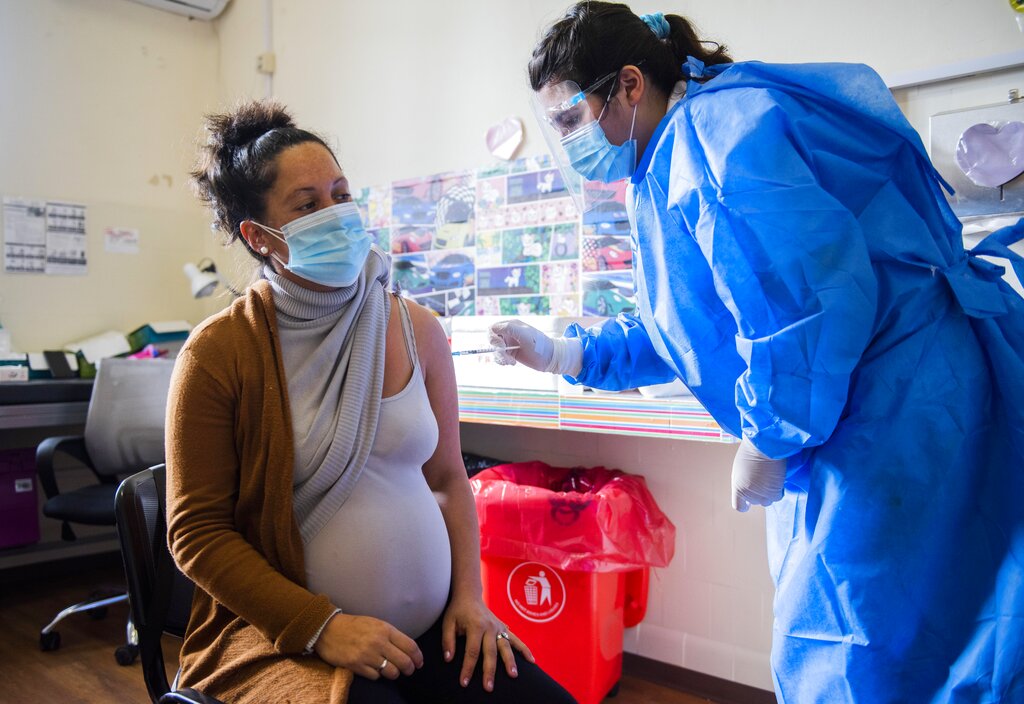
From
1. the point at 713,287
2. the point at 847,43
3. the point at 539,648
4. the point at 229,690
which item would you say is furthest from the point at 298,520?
the point at 847,43

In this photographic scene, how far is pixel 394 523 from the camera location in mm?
1129

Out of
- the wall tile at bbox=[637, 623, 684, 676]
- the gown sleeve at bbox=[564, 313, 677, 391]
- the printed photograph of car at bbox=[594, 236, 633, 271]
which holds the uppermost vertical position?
the printed photograph of car at bbox=[594, 236, 633, 271]

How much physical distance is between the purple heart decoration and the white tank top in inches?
58.7

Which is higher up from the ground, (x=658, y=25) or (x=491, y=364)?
(x=658, y=25)

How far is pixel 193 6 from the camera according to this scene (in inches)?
144

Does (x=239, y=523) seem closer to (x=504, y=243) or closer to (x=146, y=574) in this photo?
(x=146, y=574)

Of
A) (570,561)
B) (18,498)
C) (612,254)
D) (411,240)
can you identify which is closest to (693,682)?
(570,561)

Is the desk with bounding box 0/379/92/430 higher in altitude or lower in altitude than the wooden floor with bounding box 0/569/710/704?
higher

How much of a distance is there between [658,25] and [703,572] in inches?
66.7

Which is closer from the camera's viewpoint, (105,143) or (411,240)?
(411,240)

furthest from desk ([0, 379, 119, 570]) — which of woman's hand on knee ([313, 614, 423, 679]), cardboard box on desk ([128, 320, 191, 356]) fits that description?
woman's hand on knee ([313, 614, 423, 679])

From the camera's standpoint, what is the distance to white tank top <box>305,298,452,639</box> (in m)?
1.09

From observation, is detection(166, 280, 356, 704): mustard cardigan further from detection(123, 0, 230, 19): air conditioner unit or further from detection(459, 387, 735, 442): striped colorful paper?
detection(123, 0, 230, 19): air conditioner unit

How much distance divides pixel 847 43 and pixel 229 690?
2.09m
